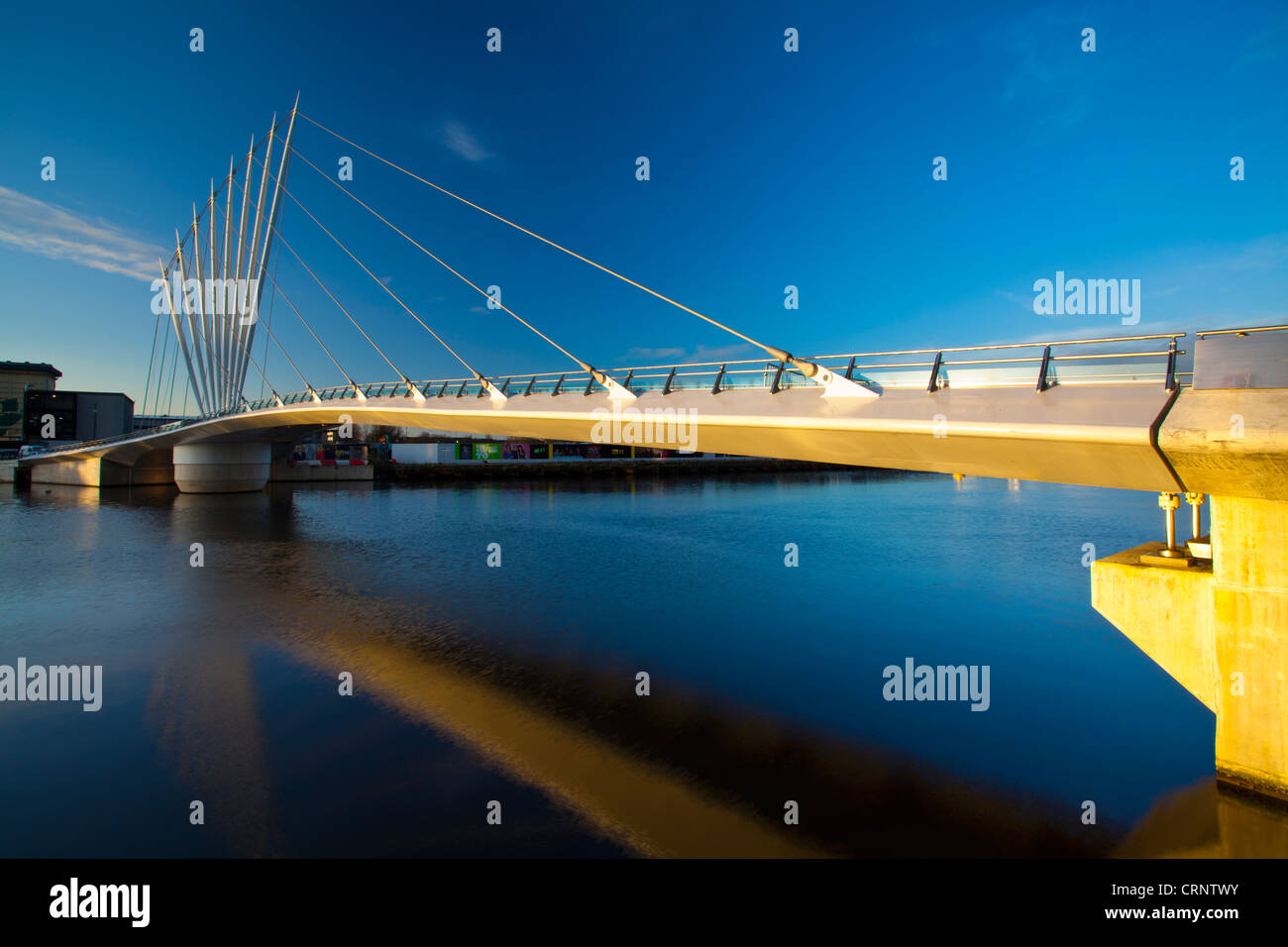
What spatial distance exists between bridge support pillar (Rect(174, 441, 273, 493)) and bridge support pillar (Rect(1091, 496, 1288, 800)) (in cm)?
5396

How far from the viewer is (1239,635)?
6273mm

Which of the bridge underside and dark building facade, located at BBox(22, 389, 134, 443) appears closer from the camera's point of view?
the bridge underside

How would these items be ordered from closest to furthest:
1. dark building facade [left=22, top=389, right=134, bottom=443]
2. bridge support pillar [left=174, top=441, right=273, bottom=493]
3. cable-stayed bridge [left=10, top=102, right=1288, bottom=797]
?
cable-stayed bridge [left=10, top=102, right=1288, bottom=797], bridge support pillar [left=174, top=441, right=273, bottom=493], dark building facade [left=22, top=389, right=134, bottom=443]

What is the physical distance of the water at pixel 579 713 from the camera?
6.05 metres

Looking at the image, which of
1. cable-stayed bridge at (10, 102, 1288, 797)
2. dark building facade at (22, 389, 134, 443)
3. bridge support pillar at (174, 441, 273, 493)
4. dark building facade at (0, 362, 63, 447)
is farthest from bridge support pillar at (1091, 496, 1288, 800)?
dark building facade at (0, 362, 63, 447)

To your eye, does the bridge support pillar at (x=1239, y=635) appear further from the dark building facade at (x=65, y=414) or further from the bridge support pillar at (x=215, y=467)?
the dark building facade at (x=65, y=414)

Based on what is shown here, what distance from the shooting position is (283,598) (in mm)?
16047

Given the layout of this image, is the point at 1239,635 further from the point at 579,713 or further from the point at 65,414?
the point at 65,414

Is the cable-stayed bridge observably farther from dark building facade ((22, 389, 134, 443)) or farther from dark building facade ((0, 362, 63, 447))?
dark building facade ((0, 362, 63, 447))

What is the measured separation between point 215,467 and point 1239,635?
54742mm

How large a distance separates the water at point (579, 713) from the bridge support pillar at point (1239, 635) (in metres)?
0.73

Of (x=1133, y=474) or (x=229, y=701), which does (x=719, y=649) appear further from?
(x=229, y=701)

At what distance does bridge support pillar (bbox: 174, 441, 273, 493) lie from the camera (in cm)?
4441

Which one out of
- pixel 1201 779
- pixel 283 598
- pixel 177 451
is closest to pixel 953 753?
pixel 1201 779
